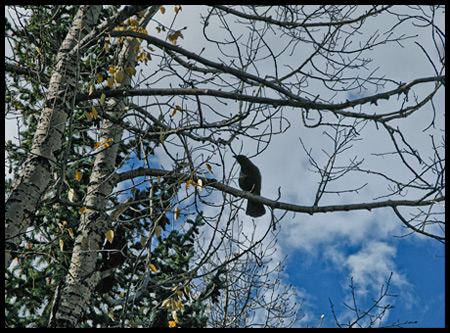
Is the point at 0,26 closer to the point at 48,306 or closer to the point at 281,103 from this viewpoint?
the point at 281,103

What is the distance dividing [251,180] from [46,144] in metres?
2.72

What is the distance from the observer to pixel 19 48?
7.20 m

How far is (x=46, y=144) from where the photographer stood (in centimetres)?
431

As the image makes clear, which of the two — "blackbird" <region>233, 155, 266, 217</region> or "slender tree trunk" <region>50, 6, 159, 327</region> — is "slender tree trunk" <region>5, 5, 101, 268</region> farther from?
"blackbird" <region>233, 155, 266, 217</region>

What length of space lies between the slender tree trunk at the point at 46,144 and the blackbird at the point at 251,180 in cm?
→ 212

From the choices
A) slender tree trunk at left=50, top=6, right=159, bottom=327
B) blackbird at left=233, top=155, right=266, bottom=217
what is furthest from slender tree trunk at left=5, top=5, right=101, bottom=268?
blackbird at left=233, top=155, right=266, bottom=217

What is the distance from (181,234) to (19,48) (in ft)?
13.1

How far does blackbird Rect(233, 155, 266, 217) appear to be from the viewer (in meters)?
5.56

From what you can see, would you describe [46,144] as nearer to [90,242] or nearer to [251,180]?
[90,242]

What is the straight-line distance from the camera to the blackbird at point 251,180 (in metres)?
5.56

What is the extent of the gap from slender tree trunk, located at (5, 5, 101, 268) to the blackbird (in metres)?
2.12

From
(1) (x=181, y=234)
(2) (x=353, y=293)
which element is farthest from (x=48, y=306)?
(2) (x=353, y=293)

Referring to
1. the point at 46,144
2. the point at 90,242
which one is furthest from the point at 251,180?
the point at 46,144
